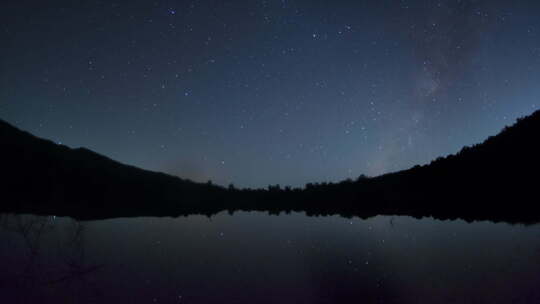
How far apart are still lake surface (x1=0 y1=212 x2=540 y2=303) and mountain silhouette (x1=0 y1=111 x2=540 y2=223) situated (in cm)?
2080

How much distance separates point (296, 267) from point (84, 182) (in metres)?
184

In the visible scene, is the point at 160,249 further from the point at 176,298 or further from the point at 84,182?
the point at 84,182

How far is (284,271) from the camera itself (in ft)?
58.4

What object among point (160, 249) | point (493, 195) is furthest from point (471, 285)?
point (493, 195)

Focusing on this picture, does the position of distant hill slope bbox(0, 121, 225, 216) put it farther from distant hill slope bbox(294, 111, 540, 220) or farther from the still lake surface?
the still lake surface

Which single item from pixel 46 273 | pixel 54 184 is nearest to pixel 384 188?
pixel 46 273

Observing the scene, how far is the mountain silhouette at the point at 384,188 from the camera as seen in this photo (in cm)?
6494

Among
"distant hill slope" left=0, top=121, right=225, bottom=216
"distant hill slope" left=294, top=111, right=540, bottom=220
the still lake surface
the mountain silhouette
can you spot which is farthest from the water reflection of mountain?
"distant hill slope" left=0, top=121, right=225, bottom=216

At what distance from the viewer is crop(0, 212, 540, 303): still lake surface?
1320cm

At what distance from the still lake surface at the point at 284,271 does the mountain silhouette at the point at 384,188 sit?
20.8m

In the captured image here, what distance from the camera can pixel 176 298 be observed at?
13.4 m

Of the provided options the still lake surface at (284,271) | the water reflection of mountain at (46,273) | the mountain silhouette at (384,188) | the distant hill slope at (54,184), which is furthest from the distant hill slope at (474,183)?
the distant hill slope at (54,184)

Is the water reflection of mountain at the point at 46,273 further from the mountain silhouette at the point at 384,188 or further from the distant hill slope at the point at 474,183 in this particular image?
the distant hill slope at the point at 474,183

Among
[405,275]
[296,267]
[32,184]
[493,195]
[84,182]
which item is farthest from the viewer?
[84,182]
